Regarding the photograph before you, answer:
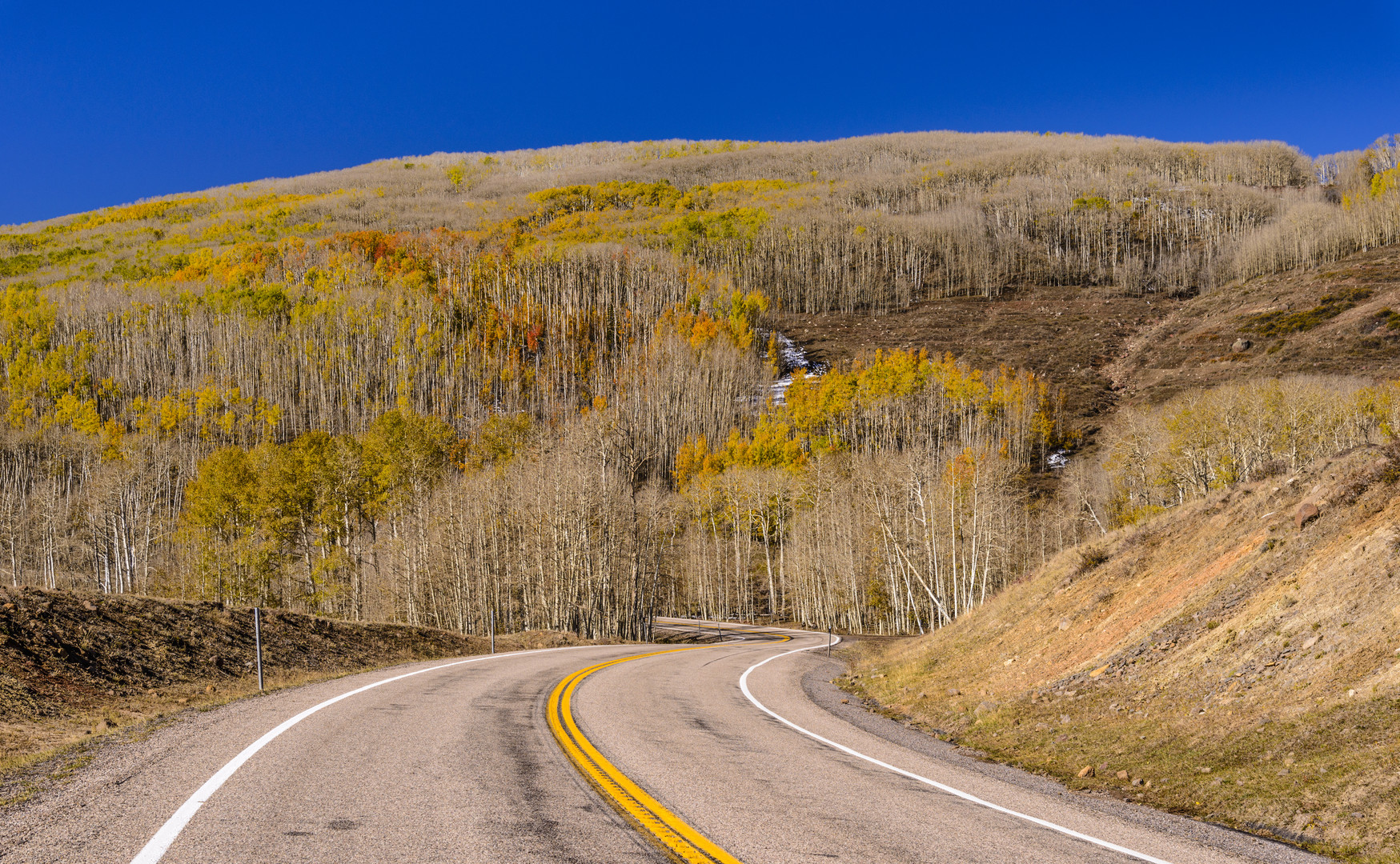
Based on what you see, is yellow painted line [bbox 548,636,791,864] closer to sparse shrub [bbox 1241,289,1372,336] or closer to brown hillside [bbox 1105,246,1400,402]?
brown hillside [bbox 1105,246,1400,402]

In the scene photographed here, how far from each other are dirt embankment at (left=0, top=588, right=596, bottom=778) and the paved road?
1697mm

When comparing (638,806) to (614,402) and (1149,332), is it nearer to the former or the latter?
(614,402)

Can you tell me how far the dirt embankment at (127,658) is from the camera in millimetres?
10164

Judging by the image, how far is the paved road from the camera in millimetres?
4926

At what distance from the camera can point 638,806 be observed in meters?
5.92

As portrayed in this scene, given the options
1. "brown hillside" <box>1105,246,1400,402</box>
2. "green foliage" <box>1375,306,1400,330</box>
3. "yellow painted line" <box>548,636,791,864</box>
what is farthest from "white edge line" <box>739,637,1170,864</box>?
"green foliage" <box>1375,306,1400,330</box>

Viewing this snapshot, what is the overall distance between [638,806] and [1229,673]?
311 inches

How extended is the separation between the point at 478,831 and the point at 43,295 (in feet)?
551

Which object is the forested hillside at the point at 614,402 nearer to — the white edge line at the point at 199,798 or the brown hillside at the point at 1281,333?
the brown hillside at the point at 1281,333

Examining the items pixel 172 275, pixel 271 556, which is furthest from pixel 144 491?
pixel 172 275

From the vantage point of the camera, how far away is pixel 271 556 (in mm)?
42531

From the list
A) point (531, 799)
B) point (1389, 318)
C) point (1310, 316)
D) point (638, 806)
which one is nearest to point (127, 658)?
point (531, 799)

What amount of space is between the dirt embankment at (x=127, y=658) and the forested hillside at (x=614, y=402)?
20.4 meters

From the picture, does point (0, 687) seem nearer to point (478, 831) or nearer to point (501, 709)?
point (501, 709)
